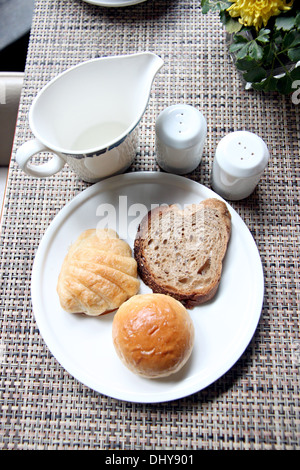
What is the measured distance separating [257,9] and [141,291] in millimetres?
589

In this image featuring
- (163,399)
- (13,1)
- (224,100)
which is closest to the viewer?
(163,399)

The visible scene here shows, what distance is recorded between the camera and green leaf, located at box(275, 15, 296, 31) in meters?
0.74

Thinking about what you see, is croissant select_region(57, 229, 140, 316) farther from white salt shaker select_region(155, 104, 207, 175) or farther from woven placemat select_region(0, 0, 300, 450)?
white salt shaker select_region(155, 104, 207, 175)

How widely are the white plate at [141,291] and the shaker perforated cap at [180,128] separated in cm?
10

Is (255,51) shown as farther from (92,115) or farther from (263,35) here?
(92,115)

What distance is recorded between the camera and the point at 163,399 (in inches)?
29.1

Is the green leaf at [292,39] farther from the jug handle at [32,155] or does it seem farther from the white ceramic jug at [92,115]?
the jug handle at [32,155]

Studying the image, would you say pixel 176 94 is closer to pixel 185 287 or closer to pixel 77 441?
pixel 185 287

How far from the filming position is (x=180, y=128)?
0.81 metres

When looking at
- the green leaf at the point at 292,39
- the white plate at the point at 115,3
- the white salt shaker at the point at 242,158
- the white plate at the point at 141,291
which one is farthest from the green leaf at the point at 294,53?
the white plate at the point at 115,3

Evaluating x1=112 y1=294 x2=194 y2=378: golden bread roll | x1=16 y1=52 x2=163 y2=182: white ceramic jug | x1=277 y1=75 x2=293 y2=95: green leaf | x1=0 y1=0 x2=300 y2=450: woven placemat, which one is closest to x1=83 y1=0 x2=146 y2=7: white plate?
x1=0 y1=0 x2=300 y2=450: woven placemat

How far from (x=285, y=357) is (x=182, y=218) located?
13.8 inches

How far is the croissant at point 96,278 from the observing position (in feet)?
2.51
